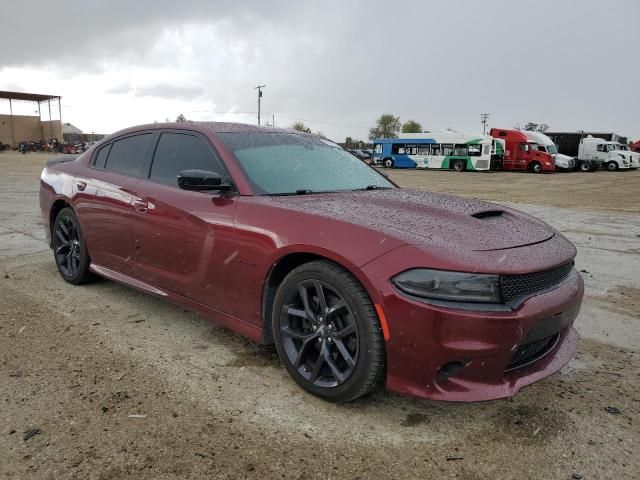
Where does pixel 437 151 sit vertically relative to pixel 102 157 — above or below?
above

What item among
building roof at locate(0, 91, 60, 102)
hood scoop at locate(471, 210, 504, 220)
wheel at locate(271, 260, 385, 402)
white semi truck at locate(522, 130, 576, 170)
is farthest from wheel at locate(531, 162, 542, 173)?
building roof at locate(0, 91, 60, 102)

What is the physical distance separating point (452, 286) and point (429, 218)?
0.59 meters

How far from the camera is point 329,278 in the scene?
255 cm

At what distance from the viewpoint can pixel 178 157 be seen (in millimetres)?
3680

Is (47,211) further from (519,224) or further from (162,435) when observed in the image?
(519,224)

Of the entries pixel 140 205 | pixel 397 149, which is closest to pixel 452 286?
pixel 140 205

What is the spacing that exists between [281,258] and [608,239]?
677cm

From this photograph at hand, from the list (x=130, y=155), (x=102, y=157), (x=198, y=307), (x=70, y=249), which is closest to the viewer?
(x=198, y=307)

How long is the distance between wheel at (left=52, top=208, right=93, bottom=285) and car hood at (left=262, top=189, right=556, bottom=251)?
2297mm

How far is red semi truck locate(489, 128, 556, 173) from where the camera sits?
119 ft

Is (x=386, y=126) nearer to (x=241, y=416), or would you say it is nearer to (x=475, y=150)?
(x=475, y=150)

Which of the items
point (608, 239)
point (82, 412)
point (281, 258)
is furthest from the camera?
point (608, 239)

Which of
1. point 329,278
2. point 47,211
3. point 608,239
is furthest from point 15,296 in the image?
point 608,239

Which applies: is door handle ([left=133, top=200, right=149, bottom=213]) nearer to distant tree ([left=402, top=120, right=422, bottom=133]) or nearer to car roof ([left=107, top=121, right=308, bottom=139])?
car roof ([left=107, top=121, right=308, bottom=139])
